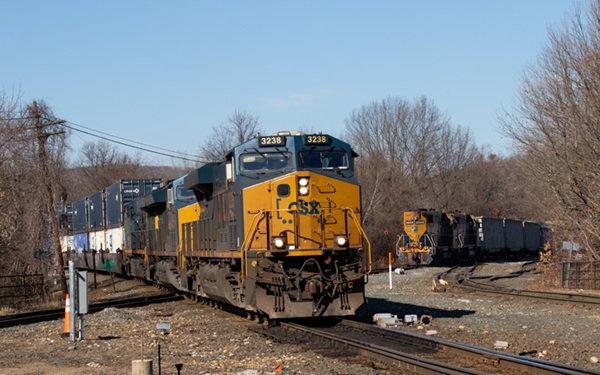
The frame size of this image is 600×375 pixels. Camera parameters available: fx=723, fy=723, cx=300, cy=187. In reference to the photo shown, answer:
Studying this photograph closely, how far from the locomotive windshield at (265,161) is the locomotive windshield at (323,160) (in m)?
0.29

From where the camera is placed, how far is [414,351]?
34.0 ft

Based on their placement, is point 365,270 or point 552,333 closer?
point 552,333

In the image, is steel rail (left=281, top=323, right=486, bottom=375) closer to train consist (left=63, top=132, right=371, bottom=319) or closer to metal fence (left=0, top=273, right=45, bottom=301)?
train consist (left=63, top=132, right=371, bottom=319)

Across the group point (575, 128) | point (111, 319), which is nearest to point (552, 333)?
point (111, 319)

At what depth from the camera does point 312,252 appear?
13.3m

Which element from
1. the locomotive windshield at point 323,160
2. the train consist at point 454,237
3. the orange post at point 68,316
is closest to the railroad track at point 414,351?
the locomotive windshield at point 323,160

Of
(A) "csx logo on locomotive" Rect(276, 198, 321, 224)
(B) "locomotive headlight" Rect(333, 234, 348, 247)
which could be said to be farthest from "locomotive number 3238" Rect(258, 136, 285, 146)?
(B) "locomotive headlight" Rect(333, 234, 348, 247)

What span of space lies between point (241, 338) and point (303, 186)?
3.01 m

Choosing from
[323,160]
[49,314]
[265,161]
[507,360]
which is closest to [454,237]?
[49,314]

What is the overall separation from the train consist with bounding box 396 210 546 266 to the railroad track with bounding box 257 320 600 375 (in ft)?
84.4

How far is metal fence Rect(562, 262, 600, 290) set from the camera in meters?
→ 23.8

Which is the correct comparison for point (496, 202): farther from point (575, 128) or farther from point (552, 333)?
point (552, 333)

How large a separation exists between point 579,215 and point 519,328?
1289 cm

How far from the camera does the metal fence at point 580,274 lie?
23.8 m
